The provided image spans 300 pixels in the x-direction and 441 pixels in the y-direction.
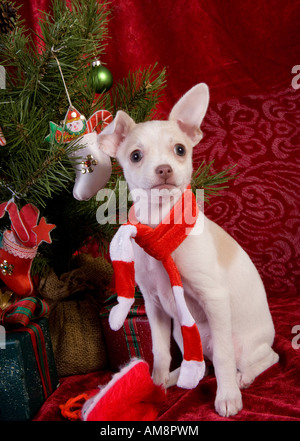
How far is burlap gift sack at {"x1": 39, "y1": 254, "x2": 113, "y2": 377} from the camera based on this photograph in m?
1.38

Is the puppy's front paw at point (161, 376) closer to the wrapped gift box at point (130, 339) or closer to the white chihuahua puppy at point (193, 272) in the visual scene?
the white chihuahua puppy at point (193, 272)

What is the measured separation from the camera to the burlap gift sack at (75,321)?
1.38m

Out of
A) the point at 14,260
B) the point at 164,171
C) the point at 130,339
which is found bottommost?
the point at 130,339

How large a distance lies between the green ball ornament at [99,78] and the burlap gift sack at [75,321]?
25.9 inches

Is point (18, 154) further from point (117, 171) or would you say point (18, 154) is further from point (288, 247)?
point (288, 247)

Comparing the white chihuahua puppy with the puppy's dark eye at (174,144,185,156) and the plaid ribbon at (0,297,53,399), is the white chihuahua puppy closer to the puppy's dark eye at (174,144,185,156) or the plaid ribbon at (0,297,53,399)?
the puppy's dark eye at (174,144,185,156)

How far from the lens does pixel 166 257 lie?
108 cm

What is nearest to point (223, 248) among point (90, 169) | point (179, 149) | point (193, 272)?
point (193, 272)

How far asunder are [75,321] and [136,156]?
635 millimetres

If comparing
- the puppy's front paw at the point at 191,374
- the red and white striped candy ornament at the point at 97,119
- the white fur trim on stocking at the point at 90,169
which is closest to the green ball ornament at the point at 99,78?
the red and white striped candy ornament at the point at 97,119

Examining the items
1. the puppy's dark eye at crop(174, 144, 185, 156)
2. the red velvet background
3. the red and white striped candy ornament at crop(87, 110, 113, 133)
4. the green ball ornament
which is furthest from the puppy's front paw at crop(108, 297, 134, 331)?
the red velvet background

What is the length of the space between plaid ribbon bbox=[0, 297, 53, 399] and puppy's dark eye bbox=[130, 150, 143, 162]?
1.72 feet

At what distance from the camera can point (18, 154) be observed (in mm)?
1242

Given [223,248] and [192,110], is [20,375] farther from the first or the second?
[192,110]
